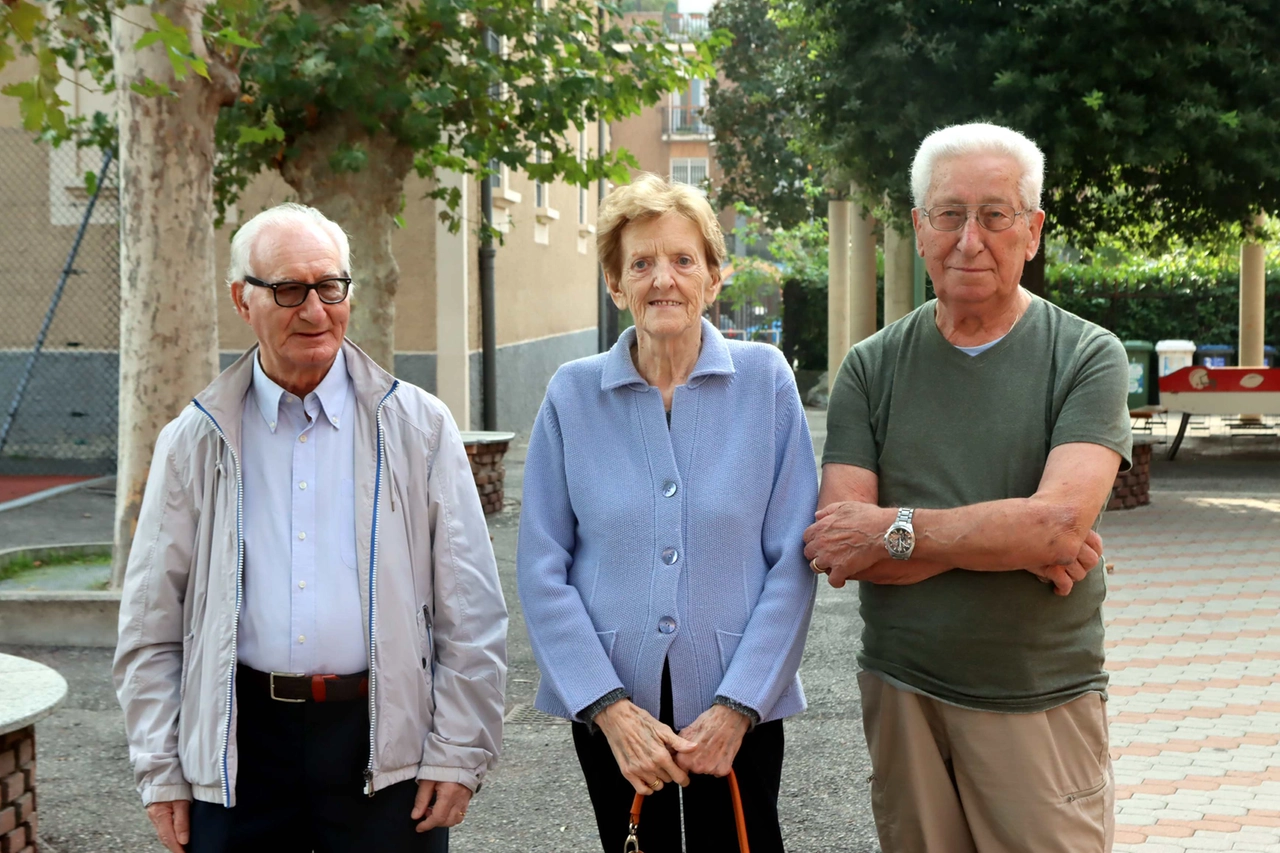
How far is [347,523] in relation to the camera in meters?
2.83

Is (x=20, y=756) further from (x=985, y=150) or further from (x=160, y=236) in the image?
(x=160, y=236)

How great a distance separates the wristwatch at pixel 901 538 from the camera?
274cm

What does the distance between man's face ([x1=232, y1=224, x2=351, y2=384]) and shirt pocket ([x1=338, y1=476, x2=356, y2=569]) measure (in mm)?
259

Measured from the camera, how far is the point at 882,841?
3.00 m

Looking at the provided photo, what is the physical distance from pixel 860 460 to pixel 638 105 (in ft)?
26.0

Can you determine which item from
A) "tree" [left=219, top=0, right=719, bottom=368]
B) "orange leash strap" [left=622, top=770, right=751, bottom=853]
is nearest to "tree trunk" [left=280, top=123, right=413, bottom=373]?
"tree" [left=219, top=0, right=719, bottom=368]

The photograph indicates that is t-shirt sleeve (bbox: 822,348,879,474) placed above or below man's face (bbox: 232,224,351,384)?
below

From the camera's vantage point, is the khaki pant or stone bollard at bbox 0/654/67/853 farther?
stone bollard at bbox 0/654/67/853

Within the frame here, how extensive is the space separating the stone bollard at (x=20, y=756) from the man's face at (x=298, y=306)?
1726 mm

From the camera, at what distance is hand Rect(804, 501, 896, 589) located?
2771 mm

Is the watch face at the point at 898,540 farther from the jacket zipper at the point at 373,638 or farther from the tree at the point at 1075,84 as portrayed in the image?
the tree at the point at 1075,84

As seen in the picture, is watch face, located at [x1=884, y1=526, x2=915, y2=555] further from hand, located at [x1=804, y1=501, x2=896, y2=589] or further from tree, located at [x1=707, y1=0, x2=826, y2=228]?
tree, located at [x1=707, y1=0, x2=826, y2=228]

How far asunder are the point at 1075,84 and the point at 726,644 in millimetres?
9147

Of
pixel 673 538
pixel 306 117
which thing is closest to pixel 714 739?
pixel 673 538
